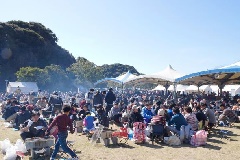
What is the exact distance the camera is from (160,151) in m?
9.01

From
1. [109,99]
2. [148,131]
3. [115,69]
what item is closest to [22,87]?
[109,99]

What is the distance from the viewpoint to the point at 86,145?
995cm

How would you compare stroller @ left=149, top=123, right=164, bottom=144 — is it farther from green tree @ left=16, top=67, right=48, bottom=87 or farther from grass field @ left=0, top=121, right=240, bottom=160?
green tree @ left=16, top=67, right=48, bottom=87

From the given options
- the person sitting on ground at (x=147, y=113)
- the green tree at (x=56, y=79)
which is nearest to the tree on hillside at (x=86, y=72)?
the green tree at (x=56, y=79)

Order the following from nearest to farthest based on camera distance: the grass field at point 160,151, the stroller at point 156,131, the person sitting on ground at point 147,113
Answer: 1. the grass field at point 160,151
2. the stroller at point 156,131
3. the person sitting on ground at point 147,113

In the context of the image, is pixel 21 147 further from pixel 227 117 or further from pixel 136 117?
pixel 227 117

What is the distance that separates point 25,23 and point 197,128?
3214 inches

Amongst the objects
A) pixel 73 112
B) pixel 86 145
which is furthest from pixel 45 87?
pixel 86 145

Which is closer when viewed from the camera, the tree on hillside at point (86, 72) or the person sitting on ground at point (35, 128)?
the person sitting on ground at point (35, 128)

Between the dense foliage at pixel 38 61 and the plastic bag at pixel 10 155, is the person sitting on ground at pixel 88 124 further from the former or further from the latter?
the dense foliage at pixel 38 61

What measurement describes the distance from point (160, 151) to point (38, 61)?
73.7 m

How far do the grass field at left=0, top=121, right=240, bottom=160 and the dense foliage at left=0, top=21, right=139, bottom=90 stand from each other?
167ft

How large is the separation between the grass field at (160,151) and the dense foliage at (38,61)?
50934 mm

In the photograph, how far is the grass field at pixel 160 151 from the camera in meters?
8.28
